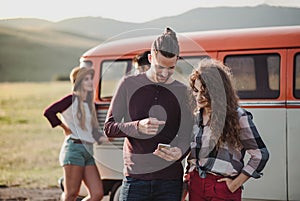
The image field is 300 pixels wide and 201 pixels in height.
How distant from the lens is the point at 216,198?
382 centimetres

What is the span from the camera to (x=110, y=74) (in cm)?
700

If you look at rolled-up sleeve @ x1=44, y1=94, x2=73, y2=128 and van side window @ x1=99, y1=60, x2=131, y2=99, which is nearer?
rolled-up sleeve @ x1=44, y1=94, x2=73, y2=128

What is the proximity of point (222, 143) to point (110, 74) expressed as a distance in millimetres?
3351

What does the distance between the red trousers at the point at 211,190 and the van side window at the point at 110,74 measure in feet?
10.4

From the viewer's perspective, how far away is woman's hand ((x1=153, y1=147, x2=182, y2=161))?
3.79 meters

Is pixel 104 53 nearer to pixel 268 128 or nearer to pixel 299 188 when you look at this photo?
pixel 268 128

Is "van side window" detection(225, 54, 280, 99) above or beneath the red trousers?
above

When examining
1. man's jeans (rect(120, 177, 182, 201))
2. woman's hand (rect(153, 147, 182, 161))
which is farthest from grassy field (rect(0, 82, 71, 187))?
woman's hand (rect(153, 147, 182, 161))

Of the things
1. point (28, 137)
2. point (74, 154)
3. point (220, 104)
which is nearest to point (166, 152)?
point (220, 104)

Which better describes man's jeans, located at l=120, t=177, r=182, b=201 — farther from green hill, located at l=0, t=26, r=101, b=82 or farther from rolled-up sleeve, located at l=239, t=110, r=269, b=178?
green hill, located at l=0, t=26, r=101, b=82

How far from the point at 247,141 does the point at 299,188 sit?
253 centimetres

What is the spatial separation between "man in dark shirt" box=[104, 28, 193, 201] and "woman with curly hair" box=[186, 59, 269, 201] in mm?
151

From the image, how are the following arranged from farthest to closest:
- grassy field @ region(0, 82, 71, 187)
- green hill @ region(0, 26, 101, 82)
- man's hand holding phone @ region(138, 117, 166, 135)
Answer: green hill @ region(0, 26, 101, 82) → grassy field @ region(0, 82, 71, 187) → man's hand holding phone @ region(138, 117, 166, 135)

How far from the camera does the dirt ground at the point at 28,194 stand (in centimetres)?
914
